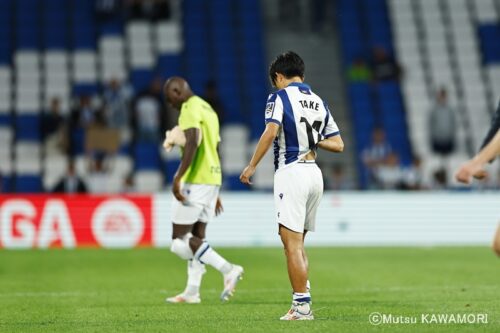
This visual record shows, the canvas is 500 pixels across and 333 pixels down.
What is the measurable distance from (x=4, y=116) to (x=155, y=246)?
7642 mm

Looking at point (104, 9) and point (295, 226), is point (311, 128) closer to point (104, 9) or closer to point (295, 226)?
point (295, 226)

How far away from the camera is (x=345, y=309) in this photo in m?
10.5

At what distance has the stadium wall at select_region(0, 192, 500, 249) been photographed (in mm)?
22062

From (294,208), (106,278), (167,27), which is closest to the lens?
(294,208)

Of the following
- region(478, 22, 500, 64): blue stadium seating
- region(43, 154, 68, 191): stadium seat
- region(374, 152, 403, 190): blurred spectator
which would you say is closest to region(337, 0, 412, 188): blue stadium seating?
region(374, 152, 403, 190): blurred spectator

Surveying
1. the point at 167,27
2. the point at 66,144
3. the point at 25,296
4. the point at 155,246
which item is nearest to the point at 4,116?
the point at 66,144

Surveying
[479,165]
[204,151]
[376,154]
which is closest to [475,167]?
[479,165]

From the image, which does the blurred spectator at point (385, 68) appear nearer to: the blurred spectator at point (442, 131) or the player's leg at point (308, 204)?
the blurred spectator at point (442, 131)

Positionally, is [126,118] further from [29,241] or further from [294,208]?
[294,208]

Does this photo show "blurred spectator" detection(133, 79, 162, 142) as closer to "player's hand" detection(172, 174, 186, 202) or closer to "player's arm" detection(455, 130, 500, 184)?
"player's hand" detection(172, 174, 186, 202)

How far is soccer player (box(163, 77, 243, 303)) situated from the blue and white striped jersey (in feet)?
6.86

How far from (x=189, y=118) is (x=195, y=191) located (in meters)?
0.79

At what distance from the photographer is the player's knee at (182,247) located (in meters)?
11.6

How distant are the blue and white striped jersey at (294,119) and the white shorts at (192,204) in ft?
7.32
